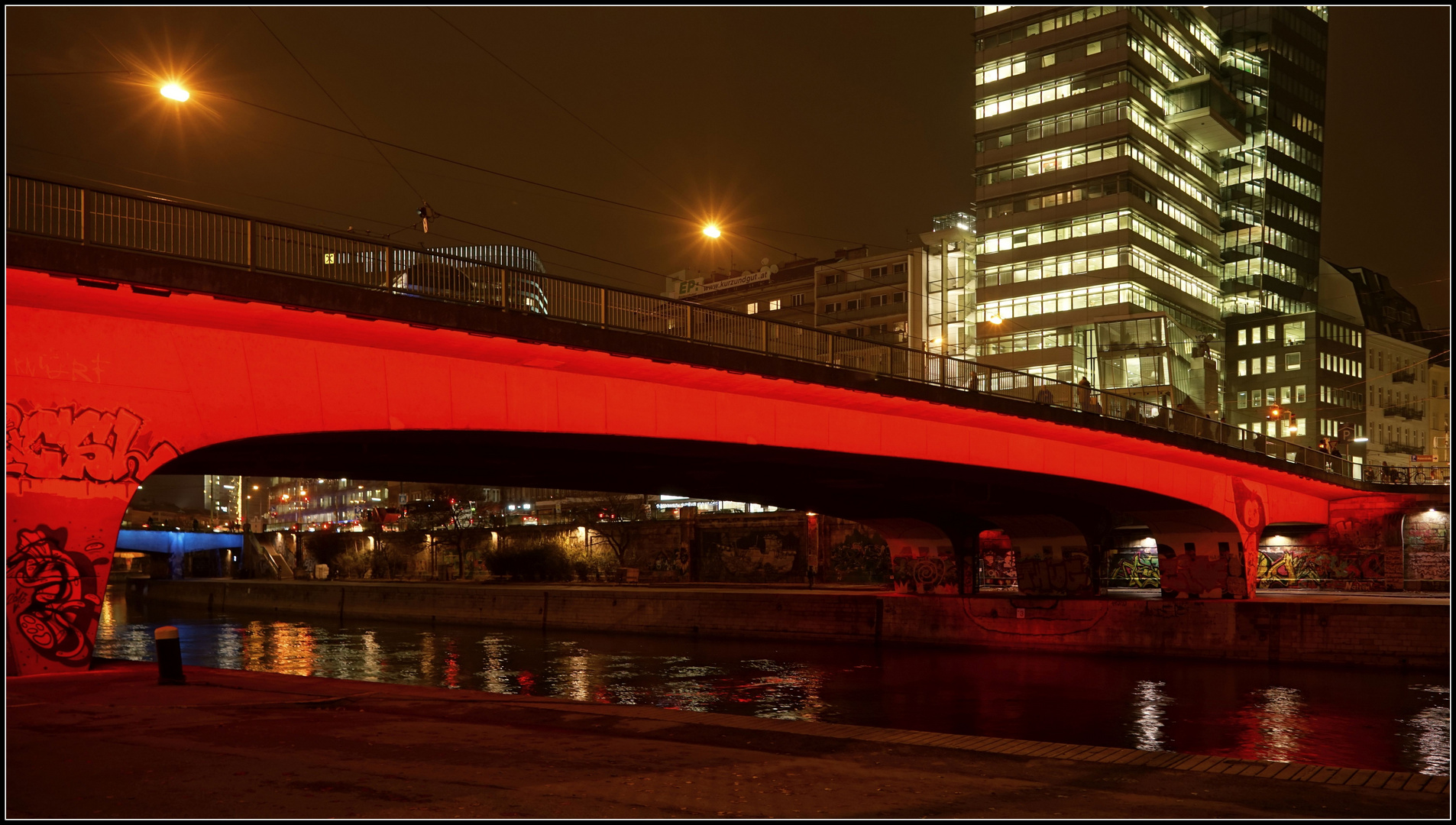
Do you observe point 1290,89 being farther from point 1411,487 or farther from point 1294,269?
point 1411,487

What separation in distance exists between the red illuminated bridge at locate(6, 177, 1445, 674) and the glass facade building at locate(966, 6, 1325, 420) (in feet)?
182

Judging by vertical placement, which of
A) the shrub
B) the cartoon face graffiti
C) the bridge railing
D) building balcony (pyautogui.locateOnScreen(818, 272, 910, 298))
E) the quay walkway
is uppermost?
building balcony (pyautogui.locateOnScreen(818, 272, 910, 298))

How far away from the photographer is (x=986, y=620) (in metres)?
45.2

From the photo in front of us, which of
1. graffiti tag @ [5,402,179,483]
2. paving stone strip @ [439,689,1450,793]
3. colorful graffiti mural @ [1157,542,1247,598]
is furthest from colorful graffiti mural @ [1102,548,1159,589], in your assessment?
graffiti tag @ [5,402,179,483]

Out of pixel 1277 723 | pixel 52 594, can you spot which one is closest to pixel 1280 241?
pixel 1277 723

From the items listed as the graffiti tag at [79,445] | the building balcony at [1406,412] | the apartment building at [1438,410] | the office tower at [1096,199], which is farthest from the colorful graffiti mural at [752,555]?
the building balcony at [1406,412]

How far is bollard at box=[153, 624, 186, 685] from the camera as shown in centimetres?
1698

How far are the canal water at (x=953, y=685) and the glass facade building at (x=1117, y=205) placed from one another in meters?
53.0

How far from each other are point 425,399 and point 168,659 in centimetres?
683

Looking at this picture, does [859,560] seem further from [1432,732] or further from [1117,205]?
[1432,732]

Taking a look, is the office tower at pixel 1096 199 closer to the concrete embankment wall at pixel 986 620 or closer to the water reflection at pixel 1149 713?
the concrete embankment wall at pixel 986 620

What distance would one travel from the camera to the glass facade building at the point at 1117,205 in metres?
97.8

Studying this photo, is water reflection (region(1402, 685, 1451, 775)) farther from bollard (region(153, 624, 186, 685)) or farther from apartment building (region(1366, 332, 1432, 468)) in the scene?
apartment building (region(1366, 332, 1432, 468))

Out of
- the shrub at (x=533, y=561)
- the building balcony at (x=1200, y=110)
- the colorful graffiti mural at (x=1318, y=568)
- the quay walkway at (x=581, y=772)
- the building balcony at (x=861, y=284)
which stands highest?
the building balcony at (x=1200, y=110)
